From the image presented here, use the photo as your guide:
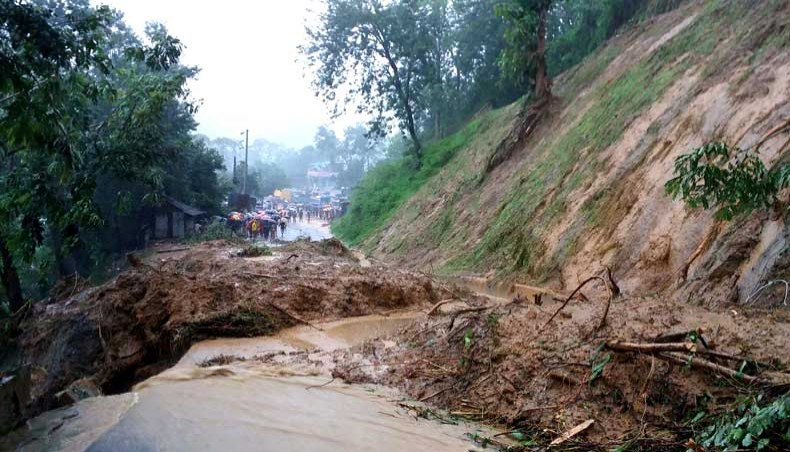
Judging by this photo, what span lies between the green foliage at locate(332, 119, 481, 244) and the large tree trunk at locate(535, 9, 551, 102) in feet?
30.6

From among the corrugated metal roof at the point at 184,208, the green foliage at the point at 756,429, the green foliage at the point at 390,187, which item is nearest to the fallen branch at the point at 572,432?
the green foliage at the point at 756,429

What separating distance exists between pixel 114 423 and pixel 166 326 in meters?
4.64

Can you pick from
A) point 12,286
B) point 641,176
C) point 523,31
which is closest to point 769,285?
point 641,176

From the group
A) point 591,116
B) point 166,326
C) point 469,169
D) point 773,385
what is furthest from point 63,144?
point 469,169

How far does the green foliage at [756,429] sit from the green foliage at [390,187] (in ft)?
85.8

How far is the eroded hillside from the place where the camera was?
809cm

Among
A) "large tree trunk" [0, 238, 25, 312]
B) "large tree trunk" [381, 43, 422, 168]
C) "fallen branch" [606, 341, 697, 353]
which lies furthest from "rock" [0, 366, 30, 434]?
"large tree trunk" [381, 43, 422, 168]

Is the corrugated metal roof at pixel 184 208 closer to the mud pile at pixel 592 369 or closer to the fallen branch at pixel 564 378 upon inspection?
the mud pile at pixel 592 369

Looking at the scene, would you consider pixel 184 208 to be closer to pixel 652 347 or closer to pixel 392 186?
pixel 392 186

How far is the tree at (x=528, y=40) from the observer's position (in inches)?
699

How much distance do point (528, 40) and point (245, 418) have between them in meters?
16.3

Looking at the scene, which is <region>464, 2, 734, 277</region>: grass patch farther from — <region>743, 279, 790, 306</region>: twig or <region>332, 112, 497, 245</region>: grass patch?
<region>332, 112, 497, 245</region>: grass patch

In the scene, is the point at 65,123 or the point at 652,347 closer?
the point at 652,347

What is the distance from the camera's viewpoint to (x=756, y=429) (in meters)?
3.26
